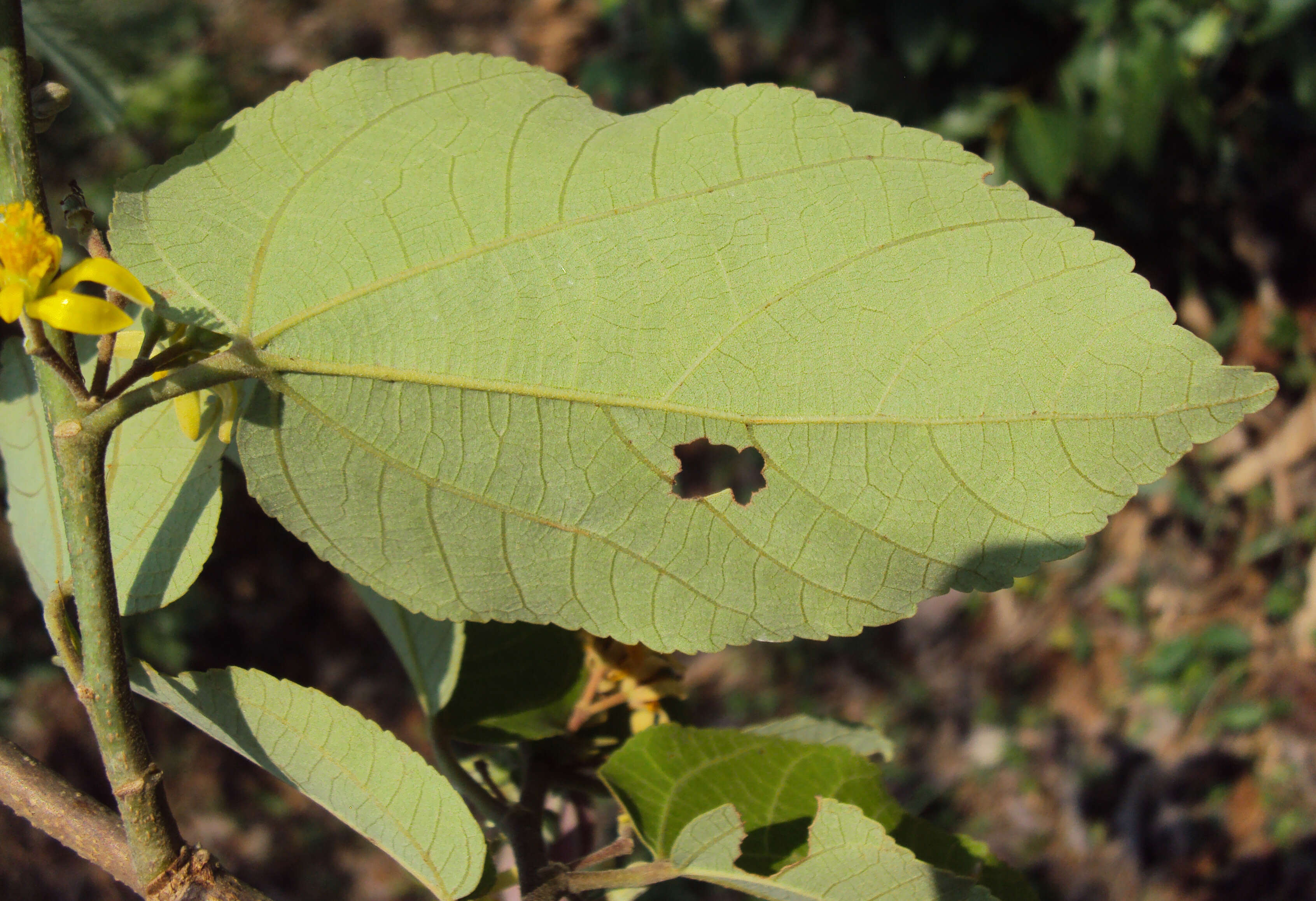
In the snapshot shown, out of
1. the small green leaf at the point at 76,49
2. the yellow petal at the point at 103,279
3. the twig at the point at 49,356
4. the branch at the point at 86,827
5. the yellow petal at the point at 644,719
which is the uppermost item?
the small green leaf at the point at 76,49

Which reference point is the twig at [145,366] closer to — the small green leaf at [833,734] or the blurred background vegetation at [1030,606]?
the small green leaf at [833,734]

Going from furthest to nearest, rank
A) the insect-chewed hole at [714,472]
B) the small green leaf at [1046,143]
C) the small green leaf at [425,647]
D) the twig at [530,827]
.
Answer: the insect-chewed hole at [714,472] < the small green leaf at [1046,143] < the small green leaf at [425,647] < the twig at [530,827]

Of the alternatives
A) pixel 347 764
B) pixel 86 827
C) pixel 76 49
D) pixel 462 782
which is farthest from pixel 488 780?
pixel 76 49

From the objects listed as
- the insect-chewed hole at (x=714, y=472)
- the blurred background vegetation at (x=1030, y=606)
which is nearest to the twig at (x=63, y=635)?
the blurred background vegetation at (x=1030, y=606)

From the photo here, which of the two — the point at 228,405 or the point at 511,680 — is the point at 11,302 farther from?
the point at 511,680

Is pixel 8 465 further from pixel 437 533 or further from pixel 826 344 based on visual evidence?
pixel 826 344

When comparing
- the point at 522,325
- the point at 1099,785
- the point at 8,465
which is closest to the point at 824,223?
the point at 522,325

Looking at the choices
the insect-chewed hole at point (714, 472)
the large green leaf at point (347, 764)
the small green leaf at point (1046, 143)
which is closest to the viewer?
the large green leaf at point (347, 764)
